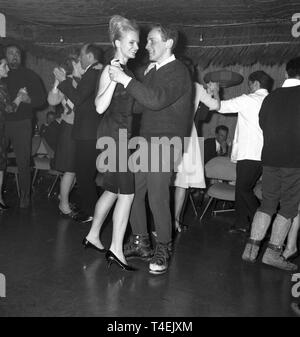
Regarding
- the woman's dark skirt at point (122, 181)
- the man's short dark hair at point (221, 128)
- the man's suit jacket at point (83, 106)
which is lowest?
the woman's dark skirt at point (122, 181)

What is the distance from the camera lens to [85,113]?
159 inches

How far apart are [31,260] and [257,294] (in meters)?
1.60

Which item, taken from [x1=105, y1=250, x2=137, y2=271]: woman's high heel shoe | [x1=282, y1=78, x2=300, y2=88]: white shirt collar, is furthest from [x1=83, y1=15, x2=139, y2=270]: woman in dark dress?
[x1=282, y1=78, x2=300, y2=88]: white shirt collar

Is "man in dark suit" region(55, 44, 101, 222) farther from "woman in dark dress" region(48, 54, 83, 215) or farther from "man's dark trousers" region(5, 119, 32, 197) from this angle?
"man's dark trousers" region(5, 119, 32, 197)

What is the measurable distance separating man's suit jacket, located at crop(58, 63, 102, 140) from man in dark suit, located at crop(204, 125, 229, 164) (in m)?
1.72

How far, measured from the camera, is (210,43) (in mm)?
5043

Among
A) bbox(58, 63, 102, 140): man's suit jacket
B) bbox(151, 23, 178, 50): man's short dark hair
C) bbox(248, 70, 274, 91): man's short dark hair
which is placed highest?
bbox(151, 23, 178, 50): man's short dark hair

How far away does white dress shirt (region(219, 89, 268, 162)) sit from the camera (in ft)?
13.0

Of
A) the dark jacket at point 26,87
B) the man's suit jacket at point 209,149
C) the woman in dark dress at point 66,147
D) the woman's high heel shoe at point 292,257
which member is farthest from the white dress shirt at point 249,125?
the dark jacket at point 26,87

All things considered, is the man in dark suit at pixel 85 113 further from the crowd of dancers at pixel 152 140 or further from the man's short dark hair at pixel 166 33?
the man's short dark hair at pixel 166 33

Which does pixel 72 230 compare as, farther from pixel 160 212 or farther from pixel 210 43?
pixel 210 43

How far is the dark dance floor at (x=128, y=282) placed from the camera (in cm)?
249

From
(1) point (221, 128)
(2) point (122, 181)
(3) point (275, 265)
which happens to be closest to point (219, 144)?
(1) point (221, 128)

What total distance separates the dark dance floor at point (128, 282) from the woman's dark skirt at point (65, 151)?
2.18 ft
